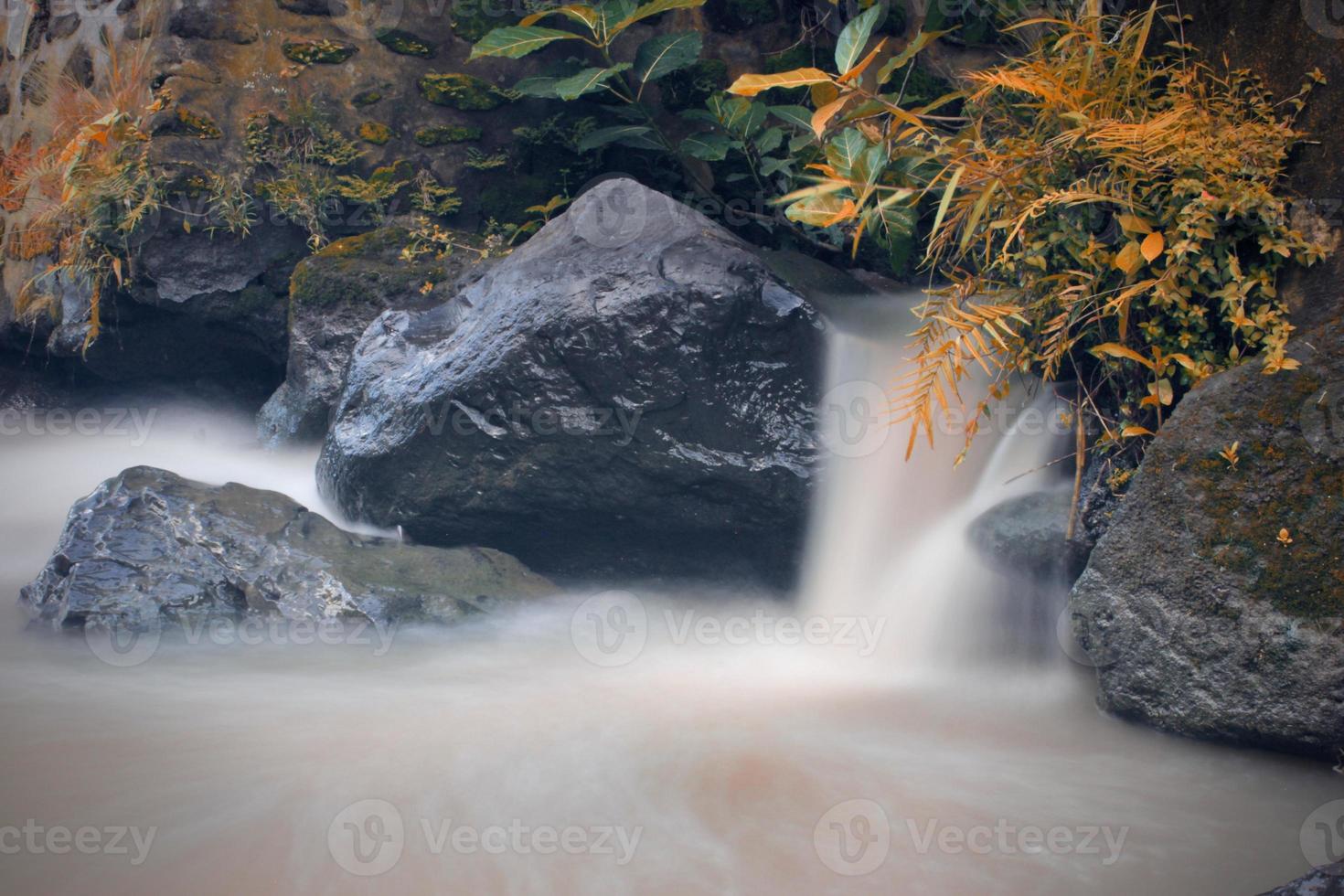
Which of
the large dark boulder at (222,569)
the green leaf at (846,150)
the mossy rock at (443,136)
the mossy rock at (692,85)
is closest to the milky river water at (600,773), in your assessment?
the large dark boulder at (222,569)

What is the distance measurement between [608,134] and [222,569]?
3.04 meters

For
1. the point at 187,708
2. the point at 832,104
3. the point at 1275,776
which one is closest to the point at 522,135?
the point at 832,104

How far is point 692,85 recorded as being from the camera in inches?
235

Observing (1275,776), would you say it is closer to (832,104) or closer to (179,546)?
(832,104)

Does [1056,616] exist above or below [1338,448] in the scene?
below

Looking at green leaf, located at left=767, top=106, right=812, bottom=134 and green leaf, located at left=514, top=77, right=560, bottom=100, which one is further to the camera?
green leaf, located at left=514, top=77, right=560, bottom=100

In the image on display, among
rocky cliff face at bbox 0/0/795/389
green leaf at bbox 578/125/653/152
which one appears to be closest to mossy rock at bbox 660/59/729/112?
rocky cliff face at bbox 0/0/795/389

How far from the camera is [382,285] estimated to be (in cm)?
569

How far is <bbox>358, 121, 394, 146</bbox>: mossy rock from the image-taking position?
20.4 ft

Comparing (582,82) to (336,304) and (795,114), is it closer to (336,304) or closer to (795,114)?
(795,114)

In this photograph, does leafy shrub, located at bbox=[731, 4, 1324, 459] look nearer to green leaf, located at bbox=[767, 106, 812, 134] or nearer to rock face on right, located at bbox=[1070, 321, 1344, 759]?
rock face on right, located at bbox=[1070, 321, 1344, 759]

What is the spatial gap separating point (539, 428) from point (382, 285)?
1.77 metres

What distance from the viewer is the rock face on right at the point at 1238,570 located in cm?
297

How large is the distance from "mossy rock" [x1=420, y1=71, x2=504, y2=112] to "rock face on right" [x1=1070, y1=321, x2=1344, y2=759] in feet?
15.0
